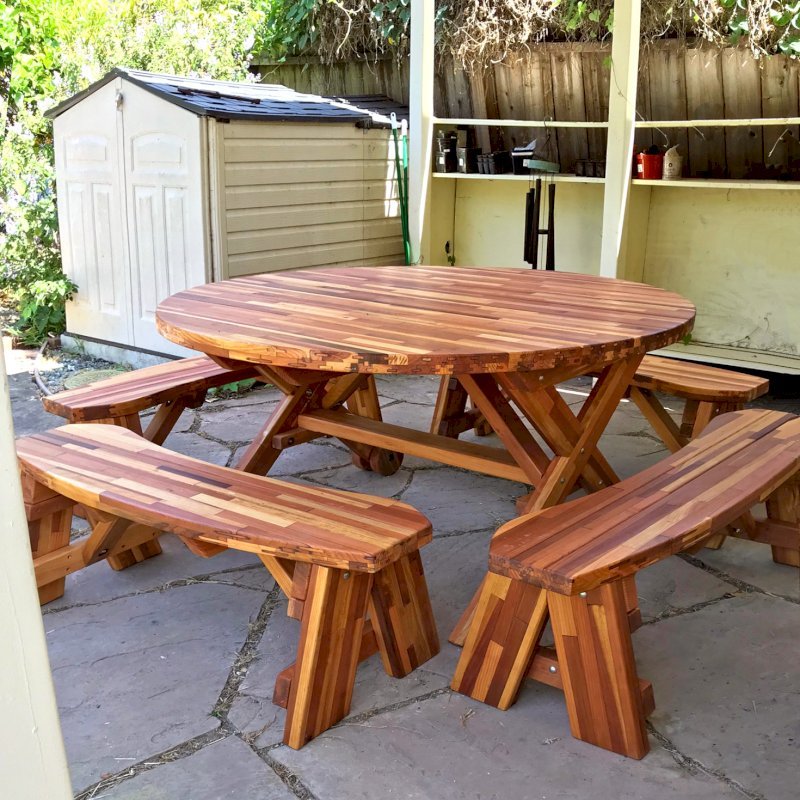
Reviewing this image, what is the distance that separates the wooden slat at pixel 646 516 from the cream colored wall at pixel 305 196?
3152 mm

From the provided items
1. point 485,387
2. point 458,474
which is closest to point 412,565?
point 485,387

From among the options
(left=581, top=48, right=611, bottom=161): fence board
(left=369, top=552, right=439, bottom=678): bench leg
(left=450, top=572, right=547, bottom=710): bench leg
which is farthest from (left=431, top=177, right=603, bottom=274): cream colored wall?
(left=450, top=572, right=547, bottom=710): bench leg

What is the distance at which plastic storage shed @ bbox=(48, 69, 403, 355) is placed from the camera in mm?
5137

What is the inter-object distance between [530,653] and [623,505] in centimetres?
44

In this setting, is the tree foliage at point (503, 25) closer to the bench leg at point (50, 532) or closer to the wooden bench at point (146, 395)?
the wooden bench at point (146, 395)

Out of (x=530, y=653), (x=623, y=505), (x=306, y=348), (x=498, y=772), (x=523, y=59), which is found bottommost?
(x=498, y=772)

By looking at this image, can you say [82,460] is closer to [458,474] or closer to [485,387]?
[485,387]

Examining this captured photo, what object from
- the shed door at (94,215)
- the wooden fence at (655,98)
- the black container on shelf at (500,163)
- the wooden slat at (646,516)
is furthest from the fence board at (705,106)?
the shed door at (94,215)

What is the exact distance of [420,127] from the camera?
18.6ft

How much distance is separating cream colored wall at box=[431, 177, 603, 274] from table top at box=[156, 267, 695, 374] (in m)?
2.28

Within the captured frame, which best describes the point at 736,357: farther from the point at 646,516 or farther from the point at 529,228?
the point at 646,516

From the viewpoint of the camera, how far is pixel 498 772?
2.11 metres

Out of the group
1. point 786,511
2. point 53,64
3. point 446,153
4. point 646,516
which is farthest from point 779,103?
point 53,64

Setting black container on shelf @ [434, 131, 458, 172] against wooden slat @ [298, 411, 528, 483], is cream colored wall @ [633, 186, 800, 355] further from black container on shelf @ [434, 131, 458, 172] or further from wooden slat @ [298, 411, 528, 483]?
wooden slat @ [298, 411, 528, 483]
